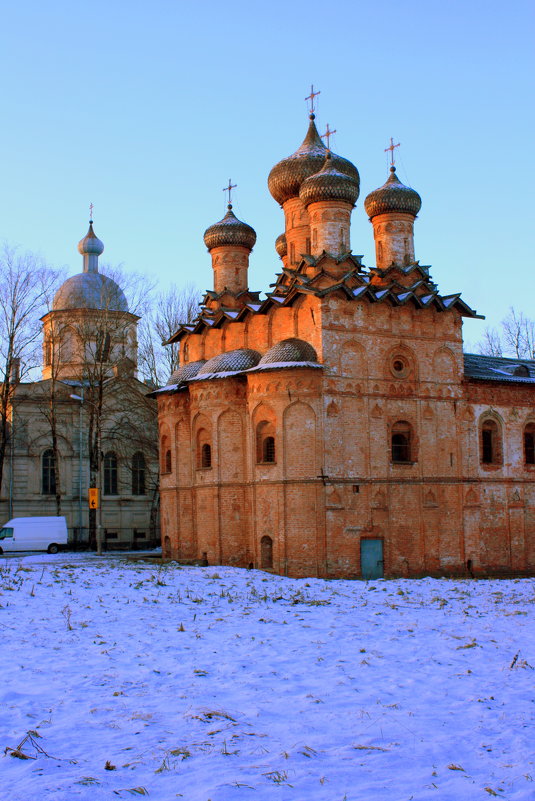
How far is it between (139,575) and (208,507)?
6.05 meters

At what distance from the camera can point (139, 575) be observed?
66.4 ft

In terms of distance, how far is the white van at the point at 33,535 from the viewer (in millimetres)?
30562

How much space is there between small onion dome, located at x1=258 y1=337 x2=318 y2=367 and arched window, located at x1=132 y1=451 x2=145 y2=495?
16.8m

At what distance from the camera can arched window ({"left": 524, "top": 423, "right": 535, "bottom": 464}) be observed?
29047 millimetres

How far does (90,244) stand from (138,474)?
13.7 m

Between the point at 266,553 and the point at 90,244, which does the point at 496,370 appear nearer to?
the point at 266,553

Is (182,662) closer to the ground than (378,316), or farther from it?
closer to the ground

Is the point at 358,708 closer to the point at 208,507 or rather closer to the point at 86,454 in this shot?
the point at 208,507

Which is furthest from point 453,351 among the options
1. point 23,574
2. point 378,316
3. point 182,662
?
point 182,662

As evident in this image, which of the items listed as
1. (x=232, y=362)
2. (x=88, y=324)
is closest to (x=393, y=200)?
(x=232, y=362)

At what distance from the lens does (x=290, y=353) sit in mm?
23828

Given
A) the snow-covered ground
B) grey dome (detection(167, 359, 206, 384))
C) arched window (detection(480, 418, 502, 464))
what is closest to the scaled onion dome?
grey dome (detection(167, 359, 206, 384))

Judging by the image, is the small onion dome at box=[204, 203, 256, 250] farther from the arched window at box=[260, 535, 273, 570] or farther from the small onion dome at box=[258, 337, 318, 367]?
the arched window at box=[260, 535, 273, 570]

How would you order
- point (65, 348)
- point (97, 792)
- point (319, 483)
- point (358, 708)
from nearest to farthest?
point (97, 792), point (358, 708), point (319, 483), point (65, 348)
